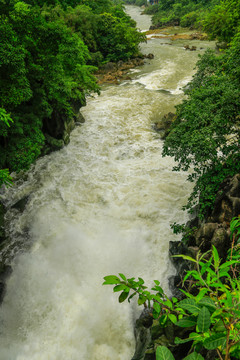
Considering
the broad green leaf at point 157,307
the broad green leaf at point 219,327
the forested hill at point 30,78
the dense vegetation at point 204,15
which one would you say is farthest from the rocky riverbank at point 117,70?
the broad green leaf at point 219,327

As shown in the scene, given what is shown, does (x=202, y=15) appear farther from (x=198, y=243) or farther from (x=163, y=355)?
(x=163, y=355)

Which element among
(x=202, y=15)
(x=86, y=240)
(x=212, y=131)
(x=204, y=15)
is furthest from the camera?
(x=202, y=15)

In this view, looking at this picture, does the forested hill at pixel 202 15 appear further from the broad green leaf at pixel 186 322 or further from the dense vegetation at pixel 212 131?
the broad green leaf at pixel 186 322

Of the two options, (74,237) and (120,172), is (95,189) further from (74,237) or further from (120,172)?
(74,237)

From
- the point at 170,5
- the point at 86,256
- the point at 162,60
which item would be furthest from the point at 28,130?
the point at 170,5

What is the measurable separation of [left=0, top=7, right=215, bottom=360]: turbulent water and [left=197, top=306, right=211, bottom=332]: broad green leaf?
14.4 ft

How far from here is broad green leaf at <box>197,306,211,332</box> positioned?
1.24m

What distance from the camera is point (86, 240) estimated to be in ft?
22.2

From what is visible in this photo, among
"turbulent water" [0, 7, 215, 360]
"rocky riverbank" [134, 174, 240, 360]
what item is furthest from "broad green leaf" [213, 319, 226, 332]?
"turbulent water" [0, 7, 215, 360]

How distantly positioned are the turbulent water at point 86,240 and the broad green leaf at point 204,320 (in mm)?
4391

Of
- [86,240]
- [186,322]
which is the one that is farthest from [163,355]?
[86,240]

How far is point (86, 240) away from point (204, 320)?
5802 millimetres

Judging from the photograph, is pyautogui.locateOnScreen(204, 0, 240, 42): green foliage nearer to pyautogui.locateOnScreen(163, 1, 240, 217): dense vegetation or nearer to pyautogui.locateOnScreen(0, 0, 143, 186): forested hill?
pyautogui.locateOnScreen(0, 0, 143, 186): forested hill

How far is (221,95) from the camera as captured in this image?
578cm
